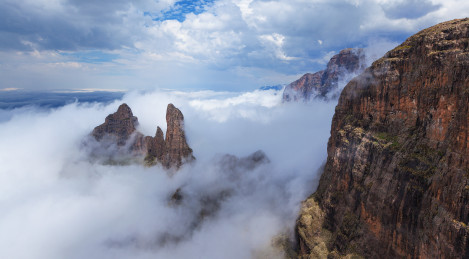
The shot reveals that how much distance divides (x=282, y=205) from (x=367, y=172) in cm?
8023

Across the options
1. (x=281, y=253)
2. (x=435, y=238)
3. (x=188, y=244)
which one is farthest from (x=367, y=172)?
(x=188, y=244)

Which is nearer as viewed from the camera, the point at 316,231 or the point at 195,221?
the point at 316,231

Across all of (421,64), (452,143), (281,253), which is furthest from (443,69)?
(281,253)

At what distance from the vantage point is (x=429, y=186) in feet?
200

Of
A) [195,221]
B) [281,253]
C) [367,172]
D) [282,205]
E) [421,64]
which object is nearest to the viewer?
[421,64]

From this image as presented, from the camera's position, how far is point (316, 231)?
101 meters

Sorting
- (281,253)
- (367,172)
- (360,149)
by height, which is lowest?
(281,253)

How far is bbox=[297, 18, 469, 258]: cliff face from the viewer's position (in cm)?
5494

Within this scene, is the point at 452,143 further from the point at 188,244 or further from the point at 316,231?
the point at 188,244

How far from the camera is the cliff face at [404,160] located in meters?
54.9

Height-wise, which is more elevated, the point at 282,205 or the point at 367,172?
the point at 367,172

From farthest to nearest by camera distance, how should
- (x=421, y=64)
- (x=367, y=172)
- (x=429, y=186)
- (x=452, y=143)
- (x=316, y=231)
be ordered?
1. (x=316, y=231)
2. (x=367, y=172)
3. (x=421, y=64)
4. (x=429, y=186)
5. (x=452, y=143)

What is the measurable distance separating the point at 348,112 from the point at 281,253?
72700 millimetres

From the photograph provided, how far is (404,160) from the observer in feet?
229
